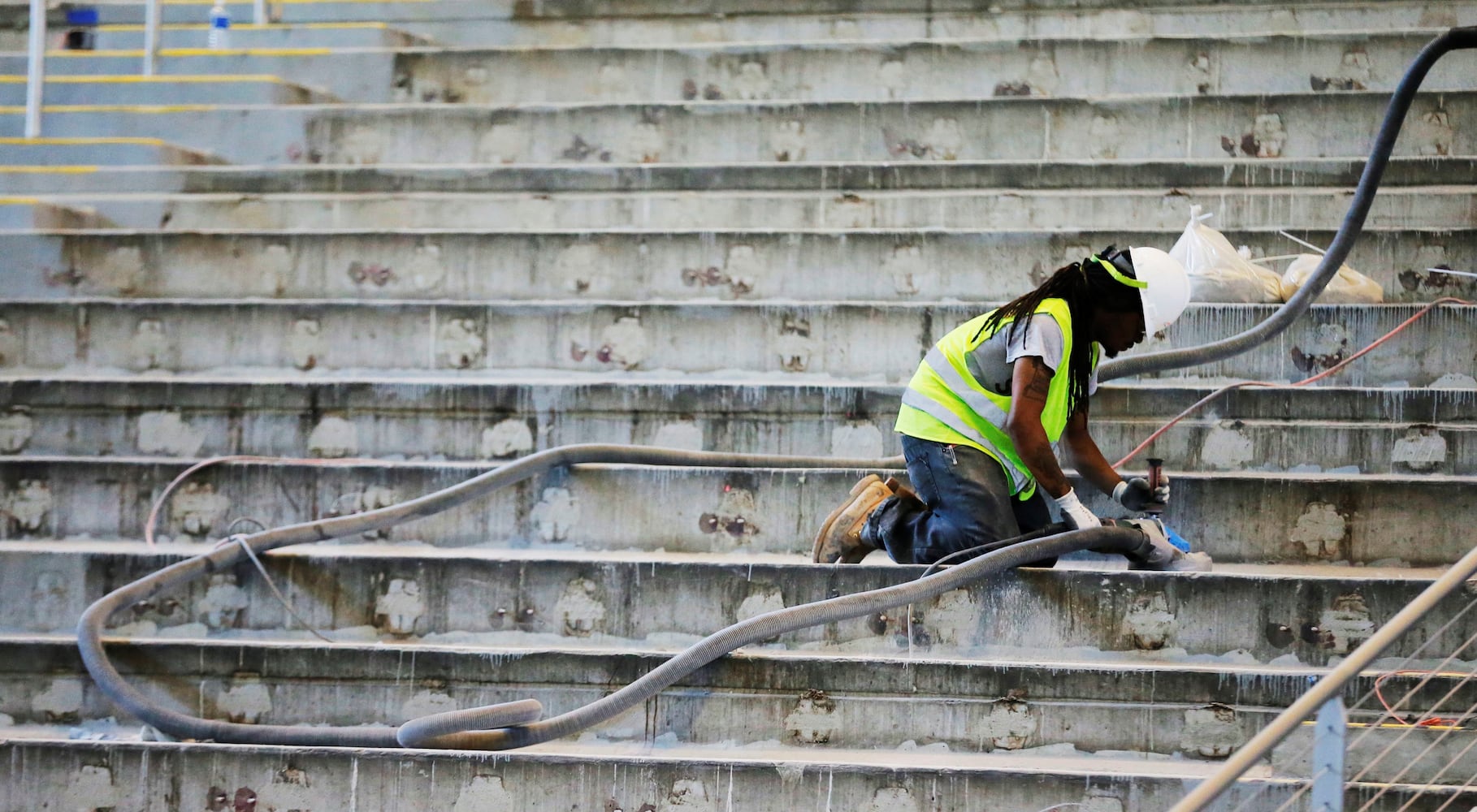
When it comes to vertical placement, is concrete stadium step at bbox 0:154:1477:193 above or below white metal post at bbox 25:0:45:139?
below

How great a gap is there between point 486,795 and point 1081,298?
2081 mm

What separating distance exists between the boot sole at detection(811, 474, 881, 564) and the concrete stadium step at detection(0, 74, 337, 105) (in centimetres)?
376

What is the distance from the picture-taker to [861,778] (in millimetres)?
3322

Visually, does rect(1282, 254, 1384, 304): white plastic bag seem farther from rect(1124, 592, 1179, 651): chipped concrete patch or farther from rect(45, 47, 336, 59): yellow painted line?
rect(45, 47, 336, 59): yellow painted line

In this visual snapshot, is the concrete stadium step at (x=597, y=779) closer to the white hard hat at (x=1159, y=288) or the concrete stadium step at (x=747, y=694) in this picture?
the concrete stadium step at (x=747, y=694)

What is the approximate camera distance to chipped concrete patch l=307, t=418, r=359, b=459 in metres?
4.75

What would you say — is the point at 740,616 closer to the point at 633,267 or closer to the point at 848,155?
the point at 633,267

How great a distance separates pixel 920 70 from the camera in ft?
20.5

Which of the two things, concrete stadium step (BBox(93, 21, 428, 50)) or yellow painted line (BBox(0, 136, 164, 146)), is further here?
concrete stadium step (BBox(93, 21, 428, 50))

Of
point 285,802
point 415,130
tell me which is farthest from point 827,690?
point 415,130

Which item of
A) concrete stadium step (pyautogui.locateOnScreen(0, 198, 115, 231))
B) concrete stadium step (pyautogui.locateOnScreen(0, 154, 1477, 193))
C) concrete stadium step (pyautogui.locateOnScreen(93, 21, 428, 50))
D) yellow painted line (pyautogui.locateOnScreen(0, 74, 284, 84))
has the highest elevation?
concrete stadium step (pyautogui.locateOnScreen(93, 21, 428, 50))

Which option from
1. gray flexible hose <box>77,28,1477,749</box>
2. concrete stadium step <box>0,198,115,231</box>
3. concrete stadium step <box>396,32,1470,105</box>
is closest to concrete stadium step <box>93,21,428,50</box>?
concrete stadium step <box>396,32,1470,105</box>

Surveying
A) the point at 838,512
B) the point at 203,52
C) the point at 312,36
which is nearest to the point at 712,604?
the point at 838,512

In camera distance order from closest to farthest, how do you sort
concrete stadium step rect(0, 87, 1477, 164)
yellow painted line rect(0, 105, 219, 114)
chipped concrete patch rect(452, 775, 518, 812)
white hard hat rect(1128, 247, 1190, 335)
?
chipped concrete patch rect(452, 775, 518, 812) < white hard hat rect(1128, 247, 1190, 335) < concrete stadium step rect(0, 87, 1477, 164) < yellow painted line rect(0, 105, 219, 114)
